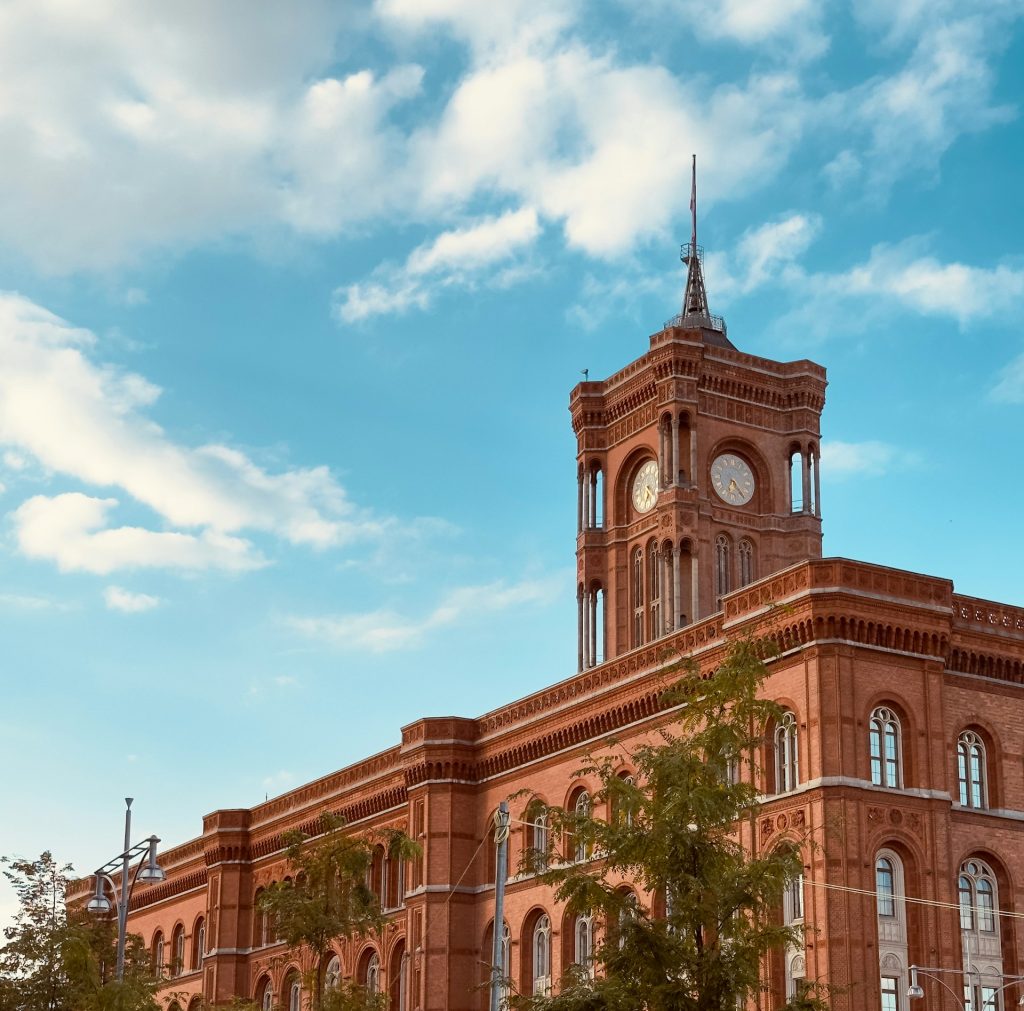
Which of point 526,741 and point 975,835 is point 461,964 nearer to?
point 526,741

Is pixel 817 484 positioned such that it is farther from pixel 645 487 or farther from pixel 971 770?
pixel 971 770

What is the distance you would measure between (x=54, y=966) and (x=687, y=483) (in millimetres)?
36027

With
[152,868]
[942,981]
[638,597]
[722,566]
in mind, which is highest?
[722,566]

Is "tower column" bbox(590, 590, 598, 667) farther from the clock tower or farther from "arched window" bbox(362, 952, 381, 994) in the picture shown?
"arched window" bbox(362, 952, 381, 994)

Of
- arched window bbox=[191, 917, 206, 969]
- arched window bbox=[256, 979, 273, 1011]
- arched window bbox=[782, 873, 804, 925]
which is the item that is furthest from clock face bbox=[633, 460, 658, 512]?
arched window bbox=[782, 873, 804, 925]

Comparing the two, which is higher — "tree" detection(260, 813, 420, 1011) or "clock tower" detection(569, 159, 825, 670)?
"clock tower" detection(569, 159, 825, 670)

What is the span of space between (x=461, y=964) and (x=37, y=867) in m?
15.3

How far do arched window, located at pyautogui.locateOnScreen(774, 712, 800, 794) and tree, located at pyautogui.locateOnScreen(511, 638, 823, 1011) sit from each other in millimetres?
13685

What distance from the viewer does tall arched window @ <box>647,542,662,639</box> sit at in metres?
80.2

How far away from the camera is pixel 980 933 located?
50.1 metres

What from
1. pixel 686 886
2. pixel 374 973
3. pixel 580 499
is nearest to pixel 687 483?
pixel 580 499

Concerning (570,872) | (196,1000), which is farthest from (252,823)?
(570,872)

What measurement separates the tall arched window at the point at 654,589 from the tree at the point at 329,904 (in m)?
27.2

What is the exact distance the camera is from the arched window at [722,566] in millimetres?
80188
